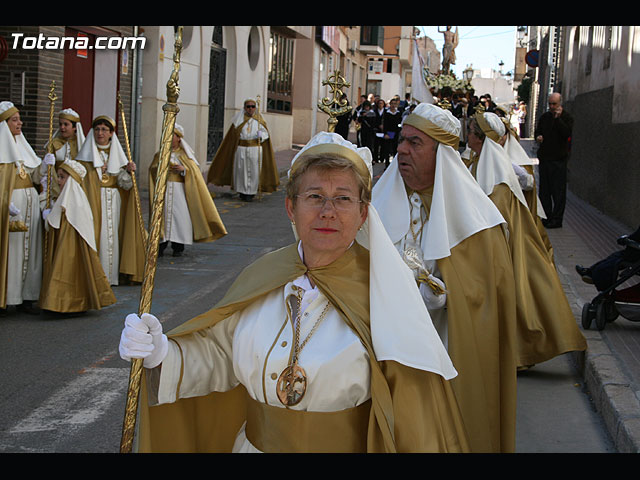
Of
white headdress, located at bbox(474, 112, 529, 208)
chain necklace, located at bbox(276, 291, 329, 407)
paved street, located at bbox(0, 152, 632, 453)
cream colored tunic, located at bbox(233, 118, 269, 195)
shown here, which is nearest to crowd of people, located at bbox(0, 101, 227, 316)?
paved street, located at bbox(0, 152, 632, 453)

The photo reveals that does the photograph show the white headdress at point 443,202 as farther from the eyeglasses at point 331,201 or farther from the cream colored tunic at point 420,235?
the eyeglasses at point 331,201

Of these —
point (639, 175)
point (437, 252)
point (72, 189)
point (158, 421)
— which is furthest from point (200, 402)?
point (639, 175)

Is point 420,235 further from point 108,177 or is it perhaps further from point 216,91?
point 216,91

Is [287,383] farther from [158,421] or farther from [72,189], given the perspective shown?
[72,189]

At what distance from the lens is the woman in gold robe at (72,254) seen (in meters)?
8.59

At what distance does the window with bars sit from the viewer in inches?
1298

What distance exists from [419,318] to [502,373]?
6.60ft

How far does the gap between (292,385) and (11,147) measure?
6555 millimetres

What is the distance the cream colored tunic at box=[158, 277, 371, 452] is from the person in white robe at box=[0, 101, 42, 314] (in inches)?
230

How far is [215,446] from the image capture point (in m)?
3.36

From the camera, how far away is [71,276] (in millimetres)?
8688

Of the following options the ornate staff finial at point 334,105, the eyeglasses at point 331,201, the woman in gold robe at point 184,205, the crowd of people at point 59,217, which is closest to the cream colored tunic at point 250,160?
the woman in gold robe at point 184,205

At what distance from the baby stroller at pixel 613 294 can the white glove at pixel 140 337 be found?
555 cm
